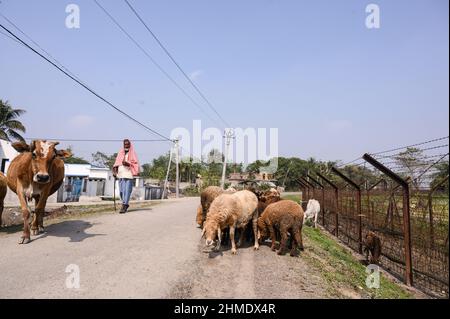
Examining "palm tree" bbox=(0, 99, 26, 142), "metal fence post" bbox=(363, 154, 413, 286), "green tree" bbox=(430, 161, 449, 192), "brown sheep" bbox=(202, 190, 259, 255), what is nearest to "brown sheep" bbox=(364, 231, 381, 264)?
"metal fence post" bbox=(363, 154, 413, 286)

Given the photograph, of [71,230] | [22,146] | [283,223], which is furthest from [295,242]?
[22,146]

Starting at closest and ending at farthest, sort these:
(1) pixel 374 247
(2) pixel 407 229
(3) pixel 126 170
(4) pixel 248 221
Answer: (2) pixel 407 229
(4) pixel 248 221
(1) pixel 374 247
(3) pixel 126 170

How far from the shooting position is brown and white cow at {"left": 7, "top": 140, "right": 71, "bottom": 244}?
6.19 meters

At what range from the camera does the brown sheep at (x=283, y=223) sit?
672cm

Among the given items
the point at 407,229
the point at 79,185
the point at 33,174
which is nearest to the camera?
the point at 407,229

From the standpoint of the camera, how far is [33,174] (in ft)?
21.6

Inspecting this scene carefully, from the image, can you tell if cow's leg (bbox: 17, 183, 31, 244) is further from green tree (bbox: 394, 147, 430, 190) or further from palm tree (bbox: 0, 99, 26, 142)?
palm tree (bbox: 0, 99, 26, 142)

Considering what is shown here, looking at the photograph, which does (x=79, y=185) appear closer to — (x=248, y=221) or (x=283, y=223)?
(x=248, y=221)

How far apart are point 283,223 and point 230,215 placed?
1266mm

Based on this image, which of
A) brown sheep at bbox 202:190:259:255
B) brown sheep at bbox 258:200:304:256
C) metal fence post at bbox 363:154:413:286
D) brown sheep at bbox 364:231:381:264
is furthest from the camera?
brown sheep at bbox 364:231:381:264

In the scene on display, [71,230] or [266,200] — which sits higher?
[266,200]

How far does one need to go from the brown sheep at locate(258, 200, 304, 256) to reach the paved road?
387mm

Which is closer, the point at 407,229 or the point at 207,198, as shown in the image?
the point at 407,229
